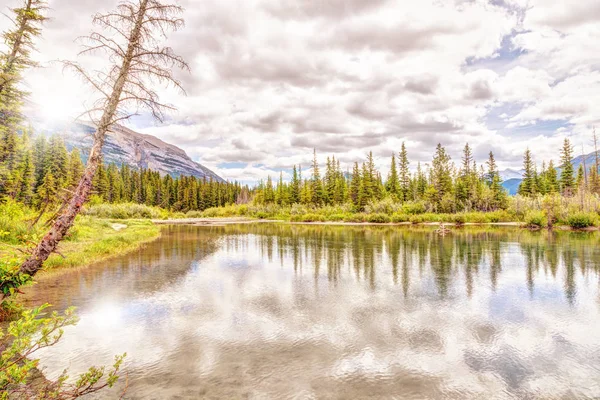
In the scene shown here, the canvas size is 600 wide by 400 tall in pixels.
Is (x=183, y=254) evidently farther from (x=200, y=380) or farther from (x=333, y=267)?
(x=200, y=380)

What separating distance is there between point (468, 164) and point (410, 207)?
24159mm

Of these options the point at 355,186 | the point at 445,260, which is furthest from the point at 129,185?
the point at 445,260

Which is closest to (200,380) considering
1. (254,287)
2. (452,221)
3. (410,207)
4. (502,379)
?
(502,379)

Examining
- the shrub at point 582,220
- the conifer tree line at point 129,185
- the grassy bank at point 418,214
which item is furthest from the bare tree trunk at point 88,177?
the conifer tree line at point 129,185

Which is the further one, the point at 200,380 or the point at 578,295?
the point at 578,295

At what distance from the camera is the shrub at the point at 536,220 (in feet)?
147

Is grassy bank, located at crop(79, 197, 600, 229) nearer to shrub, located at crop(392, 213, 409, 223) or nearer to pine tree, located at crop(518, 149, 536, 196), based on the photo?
shrub, located at crop(392, 213, 409, 223)

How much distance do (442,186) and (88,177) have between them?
253 ft

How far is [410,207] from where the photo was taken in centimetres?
6756

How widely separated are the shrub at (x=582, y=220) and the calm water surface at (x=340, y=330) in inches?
1137

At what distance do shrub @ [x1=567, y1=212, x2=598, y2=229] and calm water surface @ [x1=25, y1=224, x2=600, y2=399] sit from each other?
28891mm

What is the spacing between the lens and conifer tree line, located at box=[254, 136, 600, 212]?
7150 cm

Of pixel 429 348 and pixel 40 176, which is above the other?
pixel 40 176

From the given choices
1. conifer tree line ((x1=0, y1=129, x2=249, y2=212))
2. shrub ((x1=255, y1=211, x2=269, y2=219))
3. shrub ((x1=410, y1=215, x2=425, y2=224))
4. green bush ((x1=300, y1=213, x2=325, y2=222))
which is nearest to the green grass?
green bush ((x1=300, y1=213, x2=325, y2=222))
